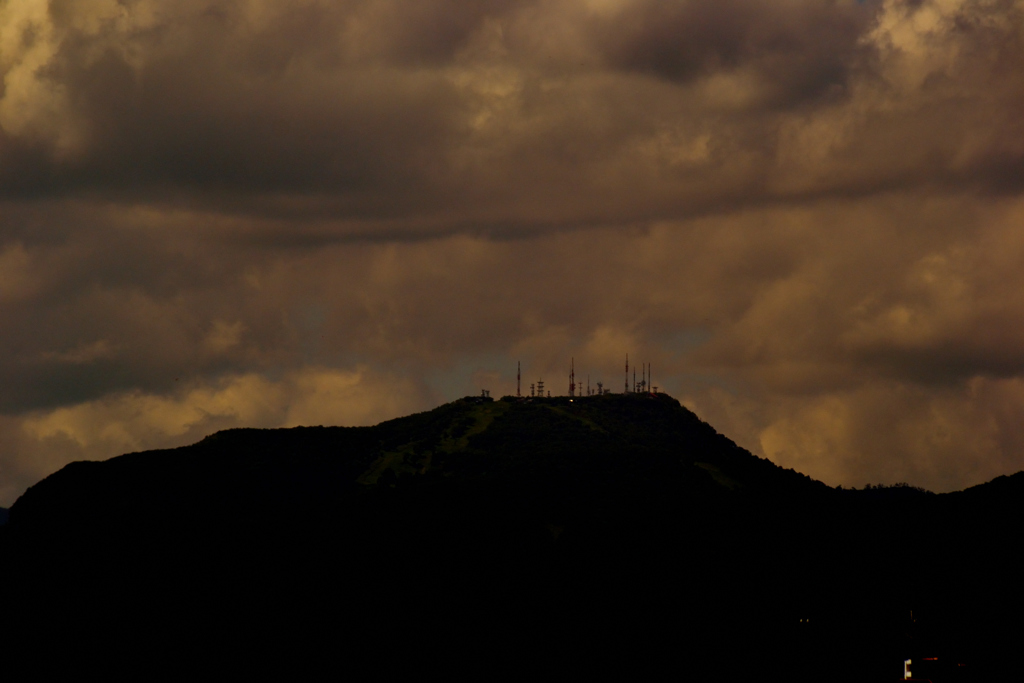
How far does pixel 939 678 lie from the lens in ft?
649

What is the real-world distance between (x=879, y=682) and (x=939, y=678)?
23.6 ft

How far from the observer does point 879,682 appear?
199250mm
